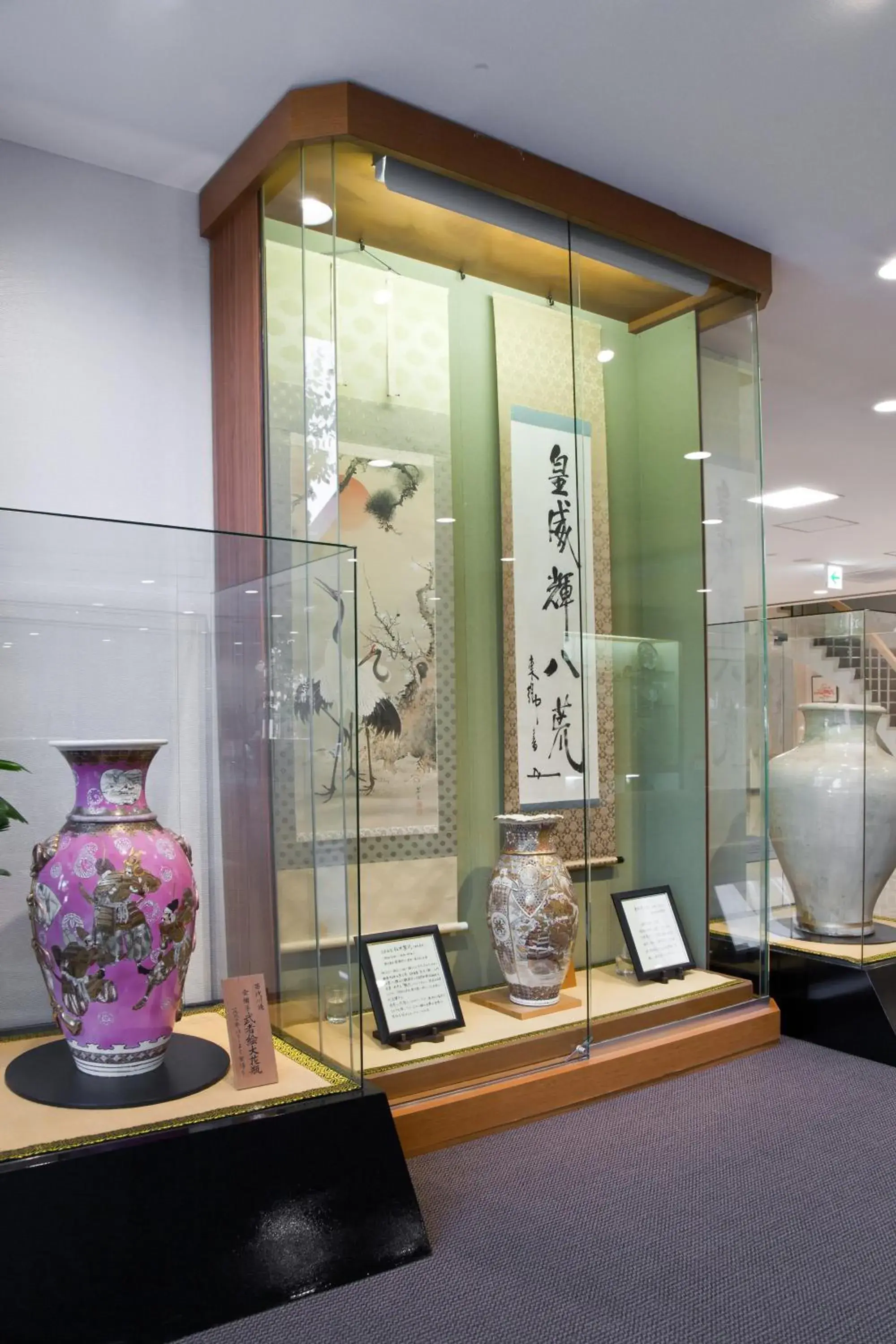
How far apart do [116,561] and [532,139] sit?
1.78 metres

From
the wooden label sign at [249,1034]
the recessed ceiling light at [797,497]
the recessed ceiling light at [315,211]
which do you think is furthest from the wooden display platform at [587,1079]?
the recessed ceiling light at [797,497]

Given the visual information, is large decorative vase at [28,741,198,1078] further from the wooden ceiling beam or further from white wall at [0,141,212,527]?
the wooden ceiling beam


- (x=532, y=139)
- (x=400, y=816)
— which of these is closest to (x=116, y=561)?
(x=400, y=816)

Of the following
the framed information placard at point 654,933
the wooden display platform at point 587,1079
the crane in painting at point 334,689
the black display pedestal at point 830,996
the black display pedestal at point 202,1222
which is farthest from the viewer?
the framed information placard at point 654,933

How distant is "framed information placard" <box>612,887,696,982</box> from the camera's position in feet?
11.5

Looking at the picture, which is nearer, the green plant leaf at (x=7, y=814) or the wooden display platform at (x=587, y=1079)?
the green plant leaf at (x=7, y=814)

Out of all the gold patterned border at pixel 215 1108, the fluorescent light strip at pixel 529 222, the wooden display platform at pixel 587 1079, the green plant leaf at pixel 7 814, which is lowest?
the wooden display platform at pixel 587 1079

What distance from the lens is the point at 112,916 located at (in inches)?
78.2

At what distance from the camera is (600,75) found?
2.63 meters

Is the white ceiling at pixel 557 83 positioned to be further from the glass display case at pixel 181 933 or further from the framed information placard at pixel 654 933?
the framed information placard at pixel 654 933

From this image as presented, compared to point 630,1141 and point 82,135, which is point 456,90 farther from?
point 630,1141

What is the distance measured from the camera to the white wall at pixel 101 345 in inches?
111

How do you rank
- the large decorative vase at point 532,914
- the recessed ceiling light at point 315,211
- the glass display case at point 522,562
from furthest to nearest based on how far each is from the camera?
the large decorative vase at point 532,914 < the glass display case at point 522,562 < the recessed ceiling light at point 315,211

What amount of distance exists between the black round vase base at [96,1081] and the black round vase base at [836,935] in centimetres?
227
